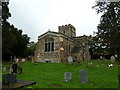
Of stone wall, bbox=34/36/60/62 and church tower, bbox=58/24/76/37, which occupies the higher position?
church tower, bbox=58/24/76/37

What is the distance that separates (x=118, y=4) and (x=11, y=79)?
1691 centimetres

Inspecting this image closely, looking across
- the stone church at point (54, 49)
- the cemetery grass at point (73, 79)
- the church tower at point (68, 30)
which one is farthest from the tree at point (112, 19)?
the church tower at point (68, 30)

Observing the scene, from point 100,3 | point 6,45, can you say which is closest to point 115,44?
point 100,3

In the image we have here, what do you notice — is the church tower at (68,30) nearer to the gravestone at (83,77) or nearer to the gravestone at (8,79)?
the gravestone at (83,77)

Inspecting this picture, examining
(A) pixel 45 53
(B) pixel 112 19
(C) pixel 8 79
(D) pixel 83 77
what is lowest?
(D) pixel 83 77

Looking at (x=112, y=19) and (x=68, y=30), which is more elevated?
(x=68, y=30)

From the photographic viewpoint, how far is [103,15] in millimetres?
19891

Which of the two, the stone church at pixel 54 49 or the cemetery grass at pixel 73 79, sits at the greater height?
the stone church at pixel 54 49

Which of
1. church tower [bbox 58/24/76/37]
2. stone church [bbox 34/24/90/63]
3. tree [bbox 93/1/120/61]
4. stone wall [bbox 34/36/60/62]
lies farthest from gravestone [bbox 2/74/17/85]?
church tower [bbox 58/24/76/37]

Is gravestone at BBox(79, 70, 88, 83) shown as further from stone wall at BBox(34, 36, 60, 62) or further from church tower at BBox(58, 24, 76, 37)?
church tower at BBox(58, 24, 76, 37)

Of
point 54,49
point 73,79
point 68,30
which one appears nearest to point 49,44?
point 54,49

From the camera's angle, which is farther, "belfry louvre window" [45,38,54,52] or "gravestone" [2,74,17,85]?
"belfry louvre window" [45,38,54,52]

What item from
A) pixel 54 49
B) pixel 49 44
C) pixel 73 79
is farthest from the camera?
pixel 49 44

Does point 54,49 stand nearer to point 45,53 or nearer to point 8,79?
point 45,53
